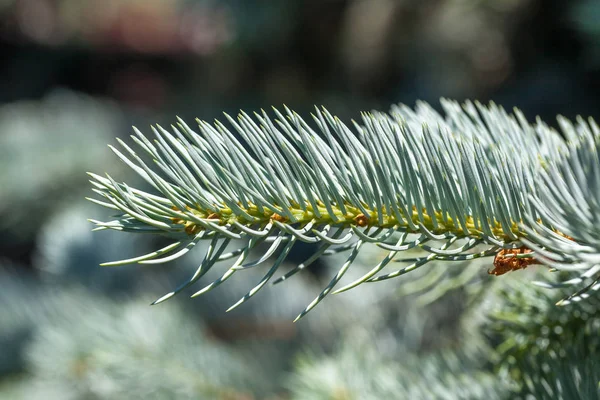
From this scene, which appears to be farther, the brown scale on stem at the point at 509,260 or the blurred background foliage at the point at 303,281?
the blurred background foliage at the point at 303,281

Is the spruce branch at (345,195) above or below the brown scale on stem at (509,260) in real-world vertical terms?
above

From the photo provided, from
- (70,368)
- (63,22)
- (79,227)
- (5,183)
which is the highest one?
(63,22)

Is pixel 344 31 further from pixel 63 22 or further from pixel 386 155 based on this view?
pixel 63 22

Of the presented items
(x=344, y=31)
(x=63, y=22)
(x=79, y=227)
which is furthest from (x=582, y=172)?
(x=63, y=22)

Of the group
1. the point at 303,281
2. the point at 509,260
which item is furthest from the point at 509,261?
the point at 303,281

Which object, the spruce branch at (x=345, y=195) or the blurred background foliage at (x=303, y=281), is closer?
the spruce branch at (x=345, y=195)

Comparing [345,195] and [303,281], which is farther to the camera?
[303,281]

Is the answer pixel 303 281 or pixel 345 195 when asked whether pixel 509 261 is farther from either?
pixel 303 281

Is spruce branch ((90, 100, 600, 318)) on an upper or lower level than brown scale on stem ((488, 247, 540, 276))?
upper
